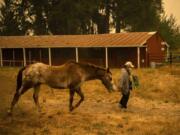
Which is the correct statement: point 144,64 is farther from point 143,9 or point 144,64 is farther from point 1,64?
point 143,9

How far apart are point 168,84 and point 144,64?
47.3ft

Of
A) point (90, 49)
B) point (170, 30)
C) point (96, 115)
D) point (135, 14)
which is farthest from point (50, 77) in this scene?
point (170, 30)

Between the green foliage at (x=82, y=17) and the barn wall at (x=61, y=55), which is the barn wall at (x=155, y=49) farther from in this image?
the green foliage at (x=82, y=17)

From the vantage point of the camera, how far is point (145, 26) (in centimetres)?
5538

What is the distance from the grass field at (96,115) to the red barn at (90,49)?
1667 cm

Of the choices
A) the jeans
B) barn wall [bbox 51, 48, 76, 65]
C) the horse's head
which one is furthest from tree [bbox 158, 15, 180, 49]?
the horse's head

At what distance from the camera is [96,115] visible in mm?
11961

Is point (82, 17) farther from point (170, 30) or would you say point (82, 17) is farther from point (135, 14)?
point (170, 30)

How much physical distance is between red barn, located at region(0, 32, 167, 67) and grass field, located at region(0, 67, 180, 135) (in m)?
16.7

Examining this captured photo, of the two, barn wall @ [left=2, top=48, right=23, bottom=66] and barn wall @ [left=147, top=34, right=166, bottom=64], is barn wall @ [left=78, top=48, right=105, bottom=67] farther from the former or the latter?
barn wall @ [left=2, top=48, right=23, bottom=66]

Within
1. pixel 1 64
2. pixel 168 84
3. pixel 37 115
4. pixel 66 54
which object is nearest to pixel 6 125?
pixel 37 115

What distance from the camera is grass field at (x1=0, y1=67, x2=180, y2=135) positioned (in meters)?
9.96

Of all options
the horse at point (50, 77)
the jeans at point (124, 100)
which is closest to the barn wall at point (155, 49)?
the jeans at point (124, 100)

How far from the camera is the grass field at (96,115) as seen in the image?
996cm
